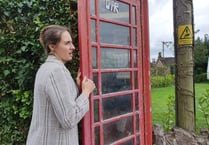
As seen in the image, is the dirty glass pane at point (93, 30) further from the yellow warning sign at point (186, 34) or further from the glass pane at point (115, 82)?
the yellow warning sign at point (186, 34)

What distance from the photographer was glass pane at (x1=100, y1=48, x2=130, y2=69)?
223 cm

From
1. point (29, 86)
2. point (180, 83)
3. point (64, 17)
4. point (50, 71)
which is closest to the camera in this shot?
point (50, 71)

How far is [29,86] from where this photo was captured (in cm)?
224

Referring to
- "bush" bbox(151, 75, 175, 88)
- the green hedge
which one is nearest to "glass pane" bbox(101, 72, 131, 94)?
the green hedge

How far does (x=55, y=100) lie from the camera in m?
1.42

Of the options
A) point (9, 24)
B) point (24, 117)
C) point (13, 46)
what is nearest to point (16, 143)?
point (24, 117)

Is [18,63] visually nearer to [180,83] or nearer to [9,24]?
[9,24]

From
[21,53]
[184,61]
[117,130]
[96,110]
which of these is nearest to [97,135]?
[96,110]

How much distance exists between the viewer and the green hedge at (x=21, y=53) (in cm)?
212

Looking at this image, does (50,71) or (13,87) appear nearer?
(50,71)

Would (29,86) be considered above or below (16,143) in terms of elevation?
above

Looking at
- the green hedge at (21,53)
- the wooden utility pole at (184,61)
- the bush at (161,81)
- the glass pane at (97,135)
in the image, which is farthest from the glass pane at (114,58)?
the bush at (161,81)

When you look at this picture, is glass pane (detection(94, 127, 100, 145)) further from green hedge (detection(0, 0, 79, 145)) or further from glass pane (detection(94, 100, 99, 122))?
green hedge (detection(0, 0, 79, 145))

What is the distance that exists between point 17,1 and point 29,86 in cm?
83
